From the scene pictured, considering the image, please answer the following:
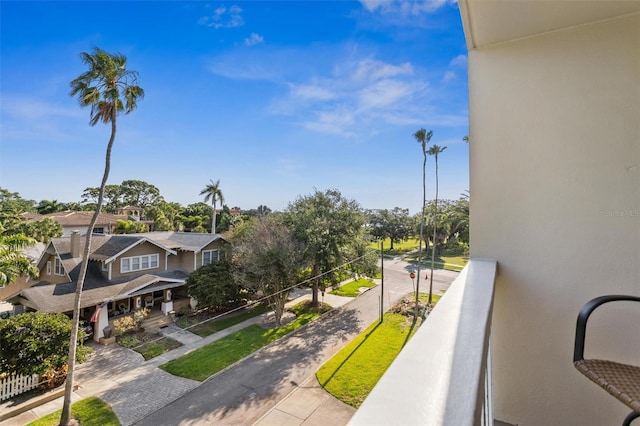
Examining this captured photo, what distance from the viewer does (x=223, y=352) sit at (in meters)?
9.35

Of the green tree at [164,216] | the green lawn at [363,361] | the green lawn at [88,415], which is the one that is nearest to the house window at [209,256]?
the green lawn at [88,415]

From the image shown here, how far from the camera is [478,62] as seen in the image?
185cm

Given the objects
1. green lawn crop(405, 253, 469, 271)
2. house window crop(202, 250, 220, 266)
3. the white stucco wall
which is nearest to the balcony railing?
A: the white stucco wall

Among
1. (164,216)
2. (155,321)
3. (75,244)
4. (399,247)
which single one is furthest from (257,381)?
(164,216)

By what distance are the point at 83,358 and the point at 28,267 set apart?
11.4 feet

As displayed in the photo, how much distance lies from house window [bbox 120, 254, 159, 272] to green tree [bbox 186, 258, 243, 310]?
84.2 inches

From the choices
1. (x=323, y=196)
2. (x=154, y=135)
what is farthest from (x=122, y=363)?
(x=154, y=135)

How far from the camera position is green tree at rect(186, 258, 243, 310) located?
40.1 ft

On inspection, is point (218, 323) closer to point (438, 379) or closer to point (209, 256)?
point (209, 256)

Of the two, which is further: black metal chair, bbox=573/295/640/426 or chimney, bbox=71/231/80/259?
chimney, bbox=71/231/80/259

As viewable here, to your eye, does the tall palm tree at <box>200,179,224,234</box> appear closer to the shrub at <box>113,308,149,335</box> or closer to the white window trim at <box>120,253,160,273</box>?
the white window trim at <box>120,253,160,273</box>

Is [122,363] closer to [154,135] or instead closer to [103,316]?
[103,316]

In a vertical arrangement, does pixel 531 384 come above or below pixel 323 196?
below

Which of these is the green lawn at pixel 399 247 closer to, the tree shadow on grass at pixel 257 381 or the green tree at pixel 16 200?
the tree shadow on grass at pixel 257 381
